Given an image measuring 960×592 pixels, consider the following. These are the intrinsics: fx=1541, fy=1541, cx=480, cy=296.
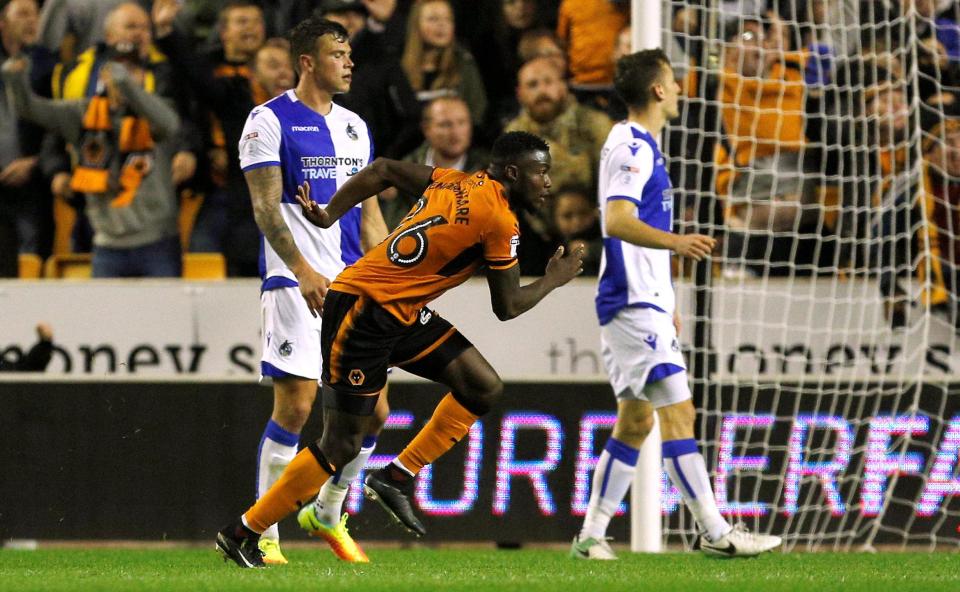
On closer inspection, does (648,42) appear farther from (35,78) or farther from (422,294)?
(35,78)

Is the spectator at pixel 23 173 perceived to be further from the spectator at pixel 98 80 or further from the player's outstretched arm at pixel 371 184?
the player's outstretched arm at pixel 371 184

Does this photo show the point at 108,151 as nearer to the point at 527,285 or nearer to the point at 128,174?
the point at 128,174

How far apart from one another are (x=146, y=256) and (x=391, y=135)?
1655mm

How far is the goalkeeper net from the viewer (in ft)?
25.1

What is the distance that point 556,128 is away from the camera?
9219 mm

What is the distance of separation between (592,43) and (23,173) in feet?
12.0

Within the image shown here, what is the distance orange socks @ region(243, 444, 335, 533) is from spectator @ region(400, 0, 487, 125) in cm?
455

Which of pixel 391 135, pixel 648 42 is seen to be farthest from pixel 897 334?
pixel 391 135

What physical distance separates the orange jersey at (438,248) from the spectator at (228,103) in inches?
158

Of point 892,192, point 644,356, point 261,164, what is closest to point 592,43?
point 892,192

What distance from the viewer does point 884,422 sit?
769cm

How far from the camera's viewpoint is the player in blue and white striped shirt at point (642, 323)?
625 cm

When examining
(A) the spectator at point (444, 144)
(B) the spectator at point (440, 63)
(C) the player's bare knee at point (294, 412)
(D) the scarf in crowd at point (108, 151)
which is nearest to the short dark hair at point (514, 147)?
(C) the player's bare knee at point (294, 412)

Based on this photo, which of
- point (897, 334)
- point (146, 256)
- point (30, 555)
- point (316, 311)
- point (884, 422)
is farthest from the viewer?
point (146, 256)
